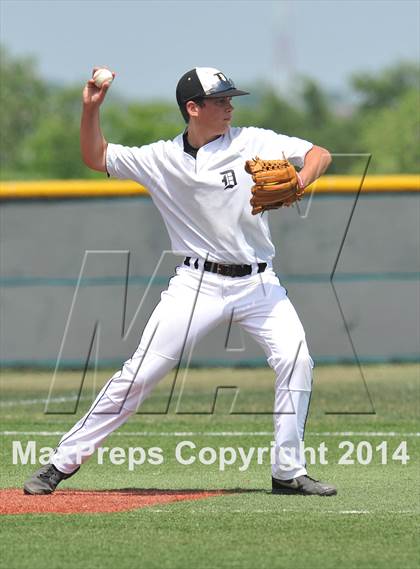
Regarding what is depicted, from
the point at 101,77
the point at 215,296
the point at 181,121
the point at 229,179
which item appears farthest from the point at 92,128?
the point at 181,121

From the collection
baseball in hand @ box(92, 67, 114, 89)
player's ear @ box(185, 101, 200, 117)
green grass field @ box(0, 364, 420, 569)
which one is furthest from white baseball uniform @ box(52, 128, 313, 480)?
green grass field @ box(0, 364, 420, 569)

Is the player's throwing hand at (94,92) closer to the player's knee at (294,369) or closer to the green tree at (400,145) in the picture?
the player's knee at (294,369)

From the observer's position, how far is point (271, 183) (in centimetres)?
677

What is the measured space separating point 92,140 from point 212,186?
701mm

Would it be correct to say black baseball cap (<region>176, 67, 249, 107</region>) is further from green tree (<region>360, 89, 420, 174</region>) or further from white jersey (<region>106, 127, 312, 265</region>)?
green tree (<region>360, 89, 420, 174</region>)

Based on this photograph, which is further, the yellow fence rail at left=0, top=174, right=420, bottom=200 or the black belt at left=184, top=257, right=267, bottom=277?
the yellow fence rail at left=0, top=174, right=420, bottom=200

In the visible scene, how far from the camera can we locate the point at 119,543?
5.85 metres

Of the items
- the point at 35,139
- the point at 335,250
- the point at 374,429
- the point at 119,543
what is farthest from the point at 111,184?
the point at 35,139

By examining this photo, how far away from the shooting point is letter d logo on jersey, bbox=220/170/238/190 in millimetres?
7051

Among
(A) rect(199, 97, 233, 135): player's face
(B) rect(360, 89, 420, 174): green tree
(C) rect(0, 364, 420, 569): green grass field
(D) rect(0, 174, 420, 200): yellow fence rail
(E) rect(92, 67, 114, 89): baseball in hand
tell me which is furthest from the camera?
(B) rect(360, 89, 420, 174): green tree

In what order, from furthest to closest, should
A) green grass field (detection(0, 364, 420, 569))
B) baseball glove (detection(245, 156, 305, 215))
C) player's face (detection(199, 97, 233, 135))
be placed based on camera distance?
1. player's face (detection(199, 97, 233, 135))
2. baseball glove (detection(245, 156, 305, 215))
3. green grass field (detection(0, 364, 420, 569))

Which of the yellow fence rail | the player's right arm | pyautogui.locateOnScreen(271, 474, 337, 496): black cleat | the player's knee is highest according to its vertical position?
the player's right arm

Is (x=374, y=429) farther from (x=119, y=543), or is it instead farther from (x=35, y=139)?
(x=35, y=139)

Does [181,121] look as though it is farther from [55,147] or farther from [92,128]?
[92,128]
